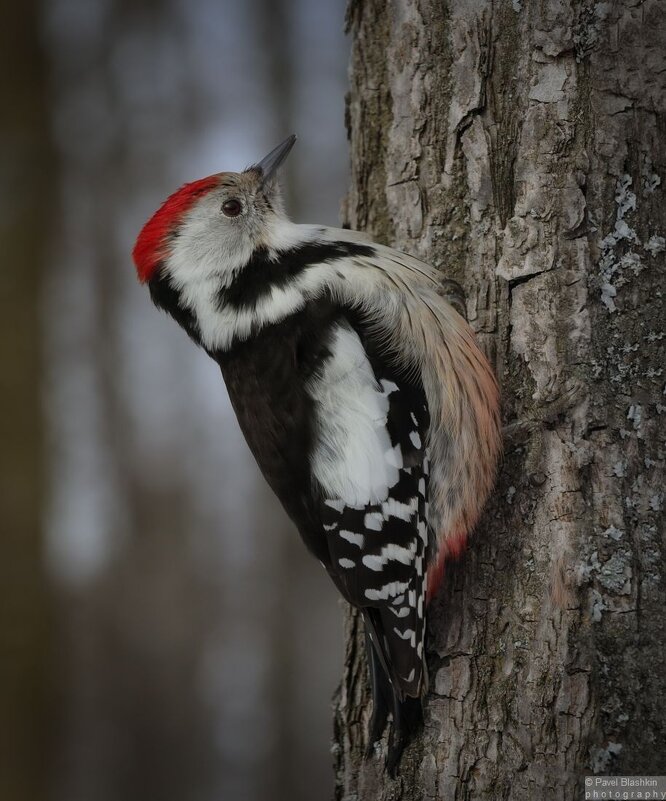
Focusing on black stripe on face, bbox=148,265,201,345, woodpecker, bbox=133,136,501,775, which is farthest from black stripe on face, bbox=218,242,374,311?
black stripe on face, bbox=148,265,201,345

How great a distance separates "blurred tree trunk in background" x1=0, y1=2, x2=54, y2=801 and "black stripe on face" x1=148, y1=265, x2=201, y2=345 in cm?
216

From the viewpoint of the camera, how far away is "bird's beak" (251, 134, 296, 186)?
197 cm

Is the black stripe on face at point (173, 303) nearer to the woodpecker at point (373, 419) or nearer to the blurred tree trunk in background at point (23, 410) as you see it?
the woodpecker at point (373, 419)

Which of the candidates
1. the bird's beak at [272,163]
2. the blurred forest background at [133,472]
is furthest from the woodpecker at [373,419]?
the blurred forest background at [133,472]

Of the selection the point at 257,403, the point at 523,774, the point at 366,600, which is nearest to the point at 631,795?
the point at 523,774

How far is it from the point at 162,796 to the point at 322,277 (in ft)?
10.9

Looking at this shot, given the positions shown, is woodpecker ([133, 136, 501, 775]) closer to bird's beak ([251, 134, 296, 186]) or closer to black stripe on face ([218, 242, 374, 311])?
black stripe on face ([218, 242, 374, 311])

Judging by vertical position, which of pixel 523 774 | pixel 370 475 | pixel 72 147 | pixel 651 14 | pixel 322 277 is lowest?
pixel 523 774

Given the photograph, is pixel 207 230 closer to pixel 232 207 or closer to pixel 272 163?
pixel 232 207

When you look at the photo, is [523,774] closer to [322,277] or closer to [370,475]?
[370,475]

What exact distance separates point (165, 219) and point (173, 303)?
22 centimetres

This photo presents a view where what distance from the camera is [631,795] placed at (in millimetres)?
1389

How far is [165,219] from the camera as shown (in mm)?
1859

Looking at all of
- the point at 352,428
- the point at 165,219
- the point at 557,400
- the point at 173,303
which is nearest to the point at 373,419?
the point at 352,428
